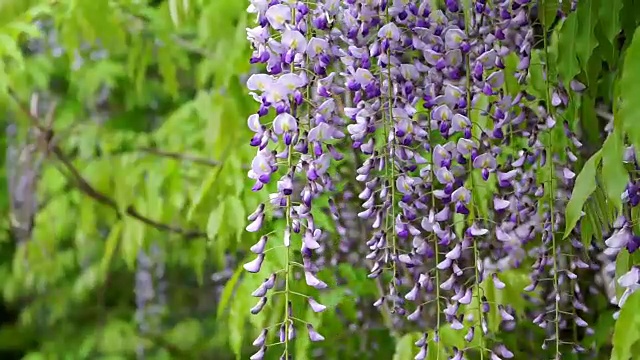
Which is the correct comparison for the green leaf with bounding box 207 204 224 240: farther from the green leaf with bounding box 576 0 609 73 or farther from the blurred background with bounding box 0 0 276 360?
the green leaf with bounding box 576 0 609 73

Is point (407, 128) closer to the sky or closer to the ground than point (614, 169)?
closer to the sky

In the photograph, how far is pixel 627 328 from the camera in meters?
0.81

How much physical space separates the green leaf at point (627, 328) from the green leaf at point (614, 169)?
106 millimetres

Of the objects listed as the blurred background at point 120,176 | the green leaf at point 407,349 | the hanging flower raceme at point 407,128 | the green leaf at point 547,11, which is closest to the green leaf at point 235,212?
the blurred background at point 120,176

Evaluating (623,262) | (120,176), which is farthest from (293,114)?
(120,176)

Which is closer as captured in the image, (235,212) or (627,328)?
(627,328)

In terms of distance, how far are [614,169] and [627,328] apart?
17cm

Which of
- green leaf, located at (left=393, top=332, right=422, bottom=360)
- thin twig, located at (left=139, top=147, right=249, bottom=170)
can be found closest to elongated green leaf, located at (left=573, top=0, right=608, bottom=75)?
green leaf, located at (left=393, top=332, right=422, bottom=360)

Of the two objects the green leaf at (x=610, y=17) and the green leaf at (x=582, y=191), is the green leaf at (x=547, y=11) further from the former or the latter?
the green leaf at (x=582, y=191)

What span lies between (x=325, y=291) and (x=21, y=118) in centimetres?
178

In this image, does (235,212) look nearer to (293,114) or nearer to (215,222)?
(215,222)

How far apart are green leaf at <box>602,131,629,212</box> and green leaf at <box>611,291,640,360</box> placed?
0.11 metres

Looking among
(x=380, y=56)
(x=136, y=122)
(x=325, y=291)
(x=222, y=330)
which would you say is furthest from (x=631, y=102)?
(x=136, y=122)

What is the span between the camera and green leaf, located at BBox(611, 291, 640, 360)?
0.80 metres
